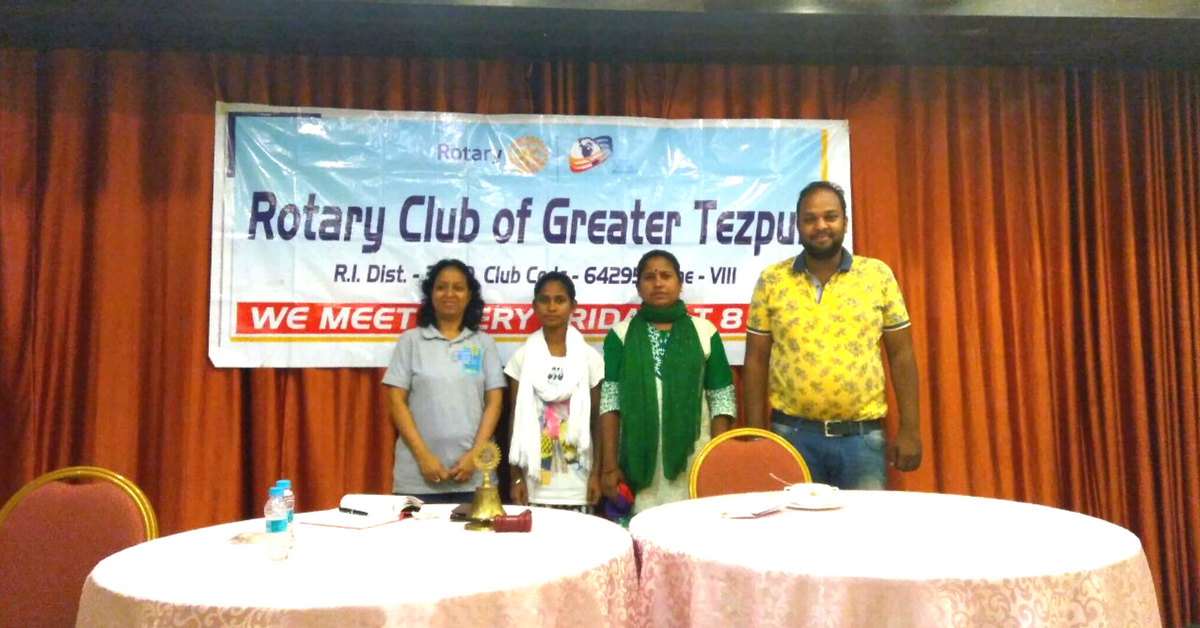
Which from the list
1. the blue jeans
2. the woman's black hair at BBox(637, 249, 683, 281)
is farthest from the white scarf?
the blue jeans

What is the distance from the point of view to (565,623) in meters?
1.21

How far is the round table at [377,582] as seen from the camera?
3.55ft

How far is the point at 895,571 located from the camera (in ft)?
3.95

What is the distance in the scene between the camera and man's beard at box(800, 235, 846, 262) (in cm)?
266

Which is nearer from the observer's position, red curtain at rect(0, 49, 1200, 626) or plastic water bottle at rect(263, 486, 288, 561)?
plastic water bottle at rect(263, 486, 288, 561)

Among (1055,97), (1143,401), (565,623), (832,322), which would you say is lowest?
(565,623)

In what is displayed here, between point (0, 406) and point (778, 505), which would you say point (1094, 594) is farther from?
point (0, 406)

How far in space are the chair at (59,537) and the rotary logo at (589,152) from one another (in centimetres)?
197

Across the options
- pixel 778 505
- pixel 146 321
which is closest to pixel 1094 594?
pixel 778 505

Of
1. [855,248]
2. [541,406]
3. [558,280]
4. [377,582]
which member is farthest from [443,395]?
[855,248]

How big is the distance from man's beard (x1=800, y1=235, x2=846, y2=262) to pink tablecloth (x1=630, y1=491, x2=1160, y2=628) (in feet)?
3.99

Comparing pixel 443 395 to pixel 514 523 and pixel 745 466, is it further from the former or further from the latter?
pixel 514 523

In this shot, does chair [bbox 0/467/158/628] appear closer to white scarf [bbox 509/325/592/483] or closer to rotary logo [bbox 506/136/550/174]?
white scarf [bbox 509/325/592/483]

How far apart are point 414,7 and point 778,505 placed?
2074mm
